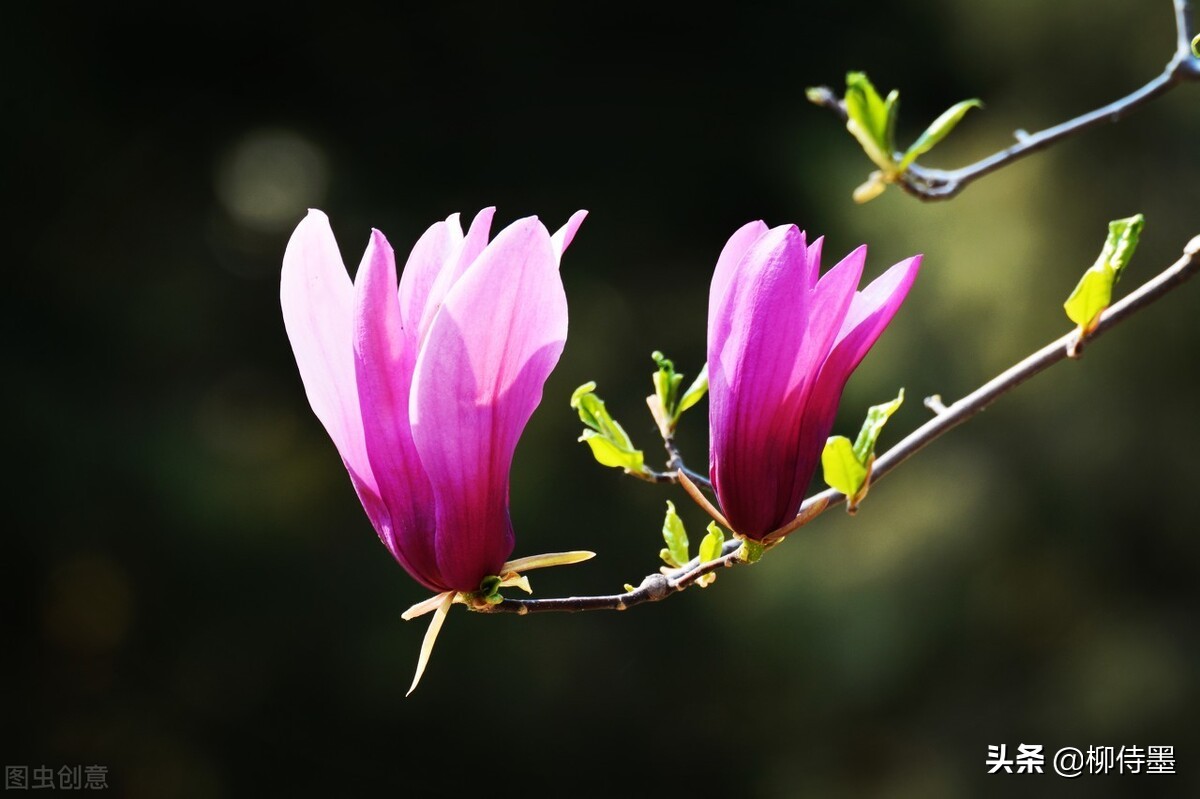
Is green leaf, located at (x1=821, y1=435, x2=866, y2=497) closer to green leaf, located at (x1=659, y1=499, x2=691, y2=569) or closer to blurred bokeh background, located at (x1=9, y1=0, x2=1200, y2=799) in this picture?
green leaf, located at (x1=659, y1=499, x2=691, y2=569)

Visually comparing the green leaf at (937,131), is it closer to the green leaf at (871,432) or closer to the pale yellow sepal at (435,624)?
the green leaf at (871,432)

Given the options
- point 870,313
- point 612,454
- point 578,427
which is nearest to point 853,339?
point 870,313

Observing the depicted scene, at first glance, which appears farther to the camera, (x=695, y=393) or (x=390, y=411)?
(x=695, y=393)

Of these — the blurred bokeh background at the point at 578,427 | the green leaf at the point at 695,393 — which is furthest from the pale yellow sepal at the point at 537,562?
the blurred bokeh background at the point at 578,427

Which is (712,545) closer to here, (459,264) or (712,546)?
(712,546)

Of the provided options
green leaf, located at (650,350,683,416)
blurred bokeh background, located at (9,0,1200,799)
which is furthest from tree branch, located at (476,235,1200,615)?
blurred bokeh background, located at (9,0,1200,799)

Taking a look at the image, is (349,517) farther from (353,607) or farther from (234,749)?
(234,749)
